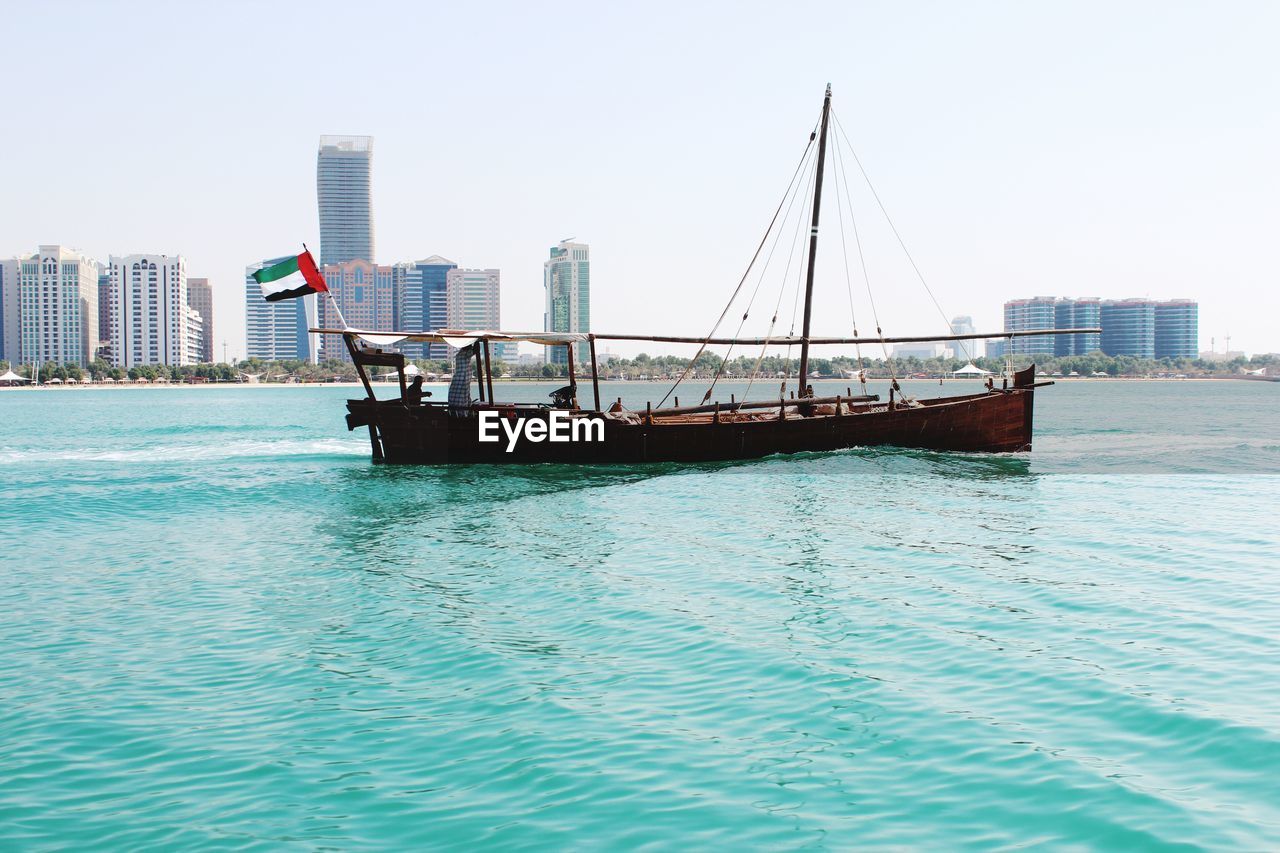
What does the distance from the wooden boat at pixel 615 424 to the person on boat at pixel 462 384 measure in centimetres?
5

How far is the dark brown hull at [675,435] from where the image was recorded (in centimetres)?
2852

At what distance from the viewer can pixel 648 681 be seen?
9.06 metres

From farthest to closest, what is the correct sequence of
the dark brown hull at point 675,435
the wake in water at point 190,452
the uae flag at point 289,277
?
the wake in water at point 190,452 < the dark brown hull at point 675,435 < the uae flag at point 289,277

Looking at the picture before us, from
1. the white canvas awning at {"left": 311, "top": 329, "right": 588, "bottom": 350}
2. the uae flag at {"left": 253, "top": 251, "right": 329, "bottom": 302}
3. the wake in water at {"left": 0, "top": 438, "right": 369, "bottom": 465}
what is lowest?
the wake in water at {"left": 0, "top": 438, "right": 369, "bottom": 465}

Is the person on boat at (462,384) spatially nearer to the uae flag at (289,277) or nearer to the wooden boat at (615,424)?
the wooden boat at (615,424)

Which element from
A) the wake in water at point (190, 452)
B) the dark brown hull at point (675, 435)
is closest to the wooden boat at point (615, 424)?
the dark brown hull at point (675, 435)

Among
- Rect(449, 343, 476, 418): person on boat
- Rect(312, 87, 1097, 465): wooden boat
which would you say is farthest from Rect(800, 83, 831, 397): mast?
Rect(449, 343, 476, 418): person on boat

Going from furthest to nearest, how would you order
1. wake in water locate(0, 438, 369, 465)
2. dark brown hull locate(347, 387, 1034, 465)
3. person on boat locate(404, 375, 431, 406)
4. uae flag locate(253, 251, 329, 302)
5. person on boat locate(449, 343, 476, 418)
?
wake in water locate(0, 438, 369, 465) → person on boat locate(404, 375, 431, 406) → dark brown hull locate(347, 387, 1034, 465) → person on boat locate(449, 343, 476, 418) → uae flag locate(253, 251, 329, 302)

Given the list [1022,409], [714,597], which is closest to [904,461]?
[1022,409]

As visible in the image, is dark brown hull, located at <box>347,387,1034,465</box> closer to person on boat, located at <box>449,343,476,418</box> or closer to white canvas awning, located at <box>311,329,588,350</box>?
person on boat, located at <box>449,343,476,418</box>

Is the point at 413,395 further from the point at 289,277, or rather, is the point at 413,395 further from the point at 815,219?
Result: the point at 815,219

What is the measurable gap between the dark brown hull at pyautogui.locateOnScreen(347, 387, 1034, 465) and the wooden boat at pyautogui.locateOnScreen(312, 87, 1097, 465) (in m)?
0.03

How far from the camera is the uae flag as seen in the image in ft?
85.3

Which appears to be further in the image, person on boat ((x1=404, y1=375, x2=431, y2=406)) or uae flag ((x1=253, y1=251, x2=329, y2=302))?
person on boat ((x1=404, y1=375, x2=431, y2=406))
